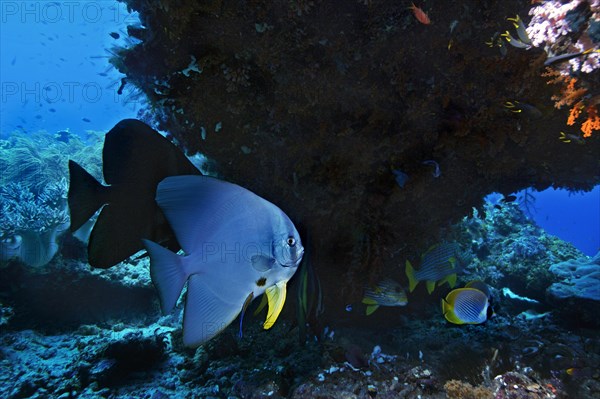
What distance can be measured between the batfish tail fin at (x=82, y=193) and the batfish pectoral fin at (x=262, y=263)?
4.00ft

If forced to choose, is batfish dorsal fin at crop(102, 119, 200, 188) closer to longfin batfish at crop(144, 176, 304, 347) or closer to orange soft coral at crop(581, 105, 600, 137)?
longfin batfish at crop(144, 176, 304, 347)

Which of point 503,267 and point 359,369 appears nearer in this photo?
point 359,369

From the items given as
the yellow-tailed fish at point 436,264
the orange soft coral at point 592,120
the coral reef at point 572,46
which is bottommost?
the yellow-tailed fish at point 436,264

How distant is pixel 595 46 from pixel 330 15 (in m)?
2.00

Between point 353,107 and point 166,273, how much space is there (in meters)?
2.35

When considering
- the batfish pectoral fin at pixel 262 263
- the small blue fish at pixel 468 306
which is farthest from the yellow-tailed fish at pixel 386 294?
the batfish pectoral fin at pixel 262 263

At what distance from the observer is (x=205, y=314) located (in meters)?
1.52

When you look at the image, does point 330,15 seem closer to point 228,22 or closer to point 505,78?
point 228,22

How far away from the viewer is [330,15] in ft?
8.76

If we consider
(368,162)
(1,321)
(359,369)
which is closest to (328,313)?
(359,369)

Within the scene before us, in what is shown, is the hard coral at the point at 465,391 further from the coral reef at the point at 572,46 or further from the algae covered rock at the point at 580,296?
the algae covered rock at the point at 580,296

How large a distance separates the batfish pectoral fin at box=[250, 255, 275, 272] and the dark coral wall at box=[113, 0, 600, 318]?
1.99 meters

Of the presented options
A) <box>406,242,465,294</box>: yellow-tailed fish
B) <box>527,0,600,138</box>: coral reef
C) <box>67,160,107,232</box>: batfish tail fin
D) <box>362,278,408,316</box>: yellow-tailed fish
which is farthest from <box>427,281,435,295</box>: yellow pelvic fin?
<box>67,160,107,232</box>: batfish tail fin

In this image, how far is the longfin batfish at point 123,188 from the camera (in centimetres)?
203
